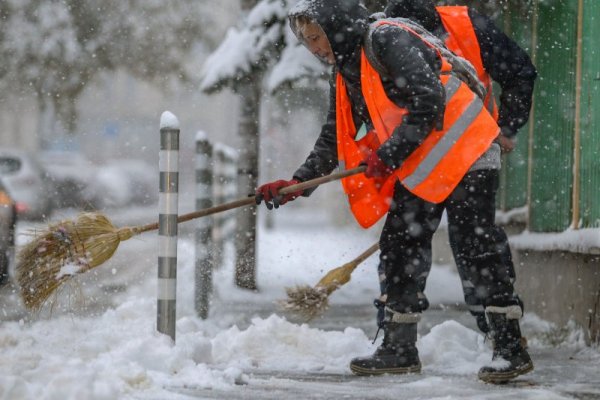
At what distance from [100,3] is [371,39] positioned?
22.6 metres

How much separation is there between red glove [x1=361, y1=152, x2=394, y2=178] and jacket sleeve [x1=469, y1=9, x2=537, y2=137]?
42.8 inches

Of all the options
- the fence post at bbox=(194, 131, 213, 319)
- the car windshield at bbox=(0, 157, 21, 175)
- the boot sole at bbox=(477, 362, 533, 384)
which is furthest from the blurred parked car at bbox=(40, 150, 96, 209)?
the boot sole at bbox=(477, 362, 533, 384)

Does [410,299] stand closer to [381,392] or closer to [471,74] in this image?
[381,392]

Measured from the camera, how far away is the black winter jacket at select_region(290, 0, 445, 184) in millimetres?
4777

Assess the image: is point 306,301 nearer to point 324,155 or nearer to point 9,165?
point 324,155

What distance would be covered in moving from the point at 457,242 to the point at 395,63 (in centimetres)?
84

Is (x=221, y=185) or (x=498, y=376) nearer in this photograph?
(x=498, y=376)

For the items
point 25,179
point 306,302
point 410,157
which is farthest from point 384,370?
point 25,179

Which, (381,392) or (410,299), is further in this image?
(410,299)

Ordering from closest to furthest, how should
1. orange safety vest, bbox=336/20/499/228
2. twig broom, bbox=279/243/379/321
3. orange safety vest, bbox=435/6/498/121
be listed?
orange safety vest, bbox=336/20/499/228 < orange safety vest, bbox=435/6/498/121 < twig broom, bbox=279/243/379/321

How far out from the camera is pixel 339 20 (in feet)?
16.0

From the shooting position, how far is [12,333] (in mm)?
5887

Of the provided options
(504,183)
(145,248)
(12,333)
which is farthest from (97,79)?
(12,333)

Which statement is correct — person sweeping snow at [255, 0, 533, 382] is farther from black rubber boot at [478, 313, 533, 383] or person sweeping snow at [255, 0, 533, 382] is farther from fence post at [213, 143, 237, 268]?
fence post at [213, 143, 237, 268]
